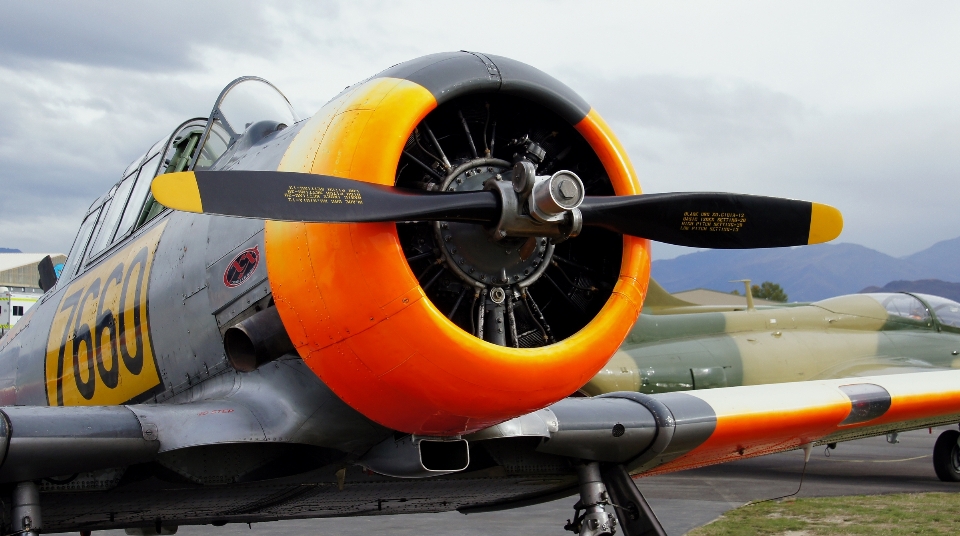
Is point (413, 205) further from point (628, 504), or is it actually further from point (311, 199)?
point (628, 504)

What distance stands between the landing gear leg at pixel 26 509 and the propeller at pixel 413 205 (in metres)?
1.59

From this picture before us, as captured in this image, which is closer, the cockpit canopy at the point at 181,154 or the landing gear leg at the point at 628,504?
the landing gear leg at the point at 628,504

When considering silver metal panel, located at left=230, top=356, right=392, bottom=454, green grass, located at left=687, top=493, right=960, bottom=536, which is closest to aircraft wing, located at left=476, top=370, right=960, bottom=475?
silver metal panel, located at left=230, top=356, right=392, bottom=454

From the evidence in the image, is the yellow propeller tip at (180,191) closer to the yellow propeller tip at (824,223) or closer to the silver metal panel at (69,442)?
the silver metal panel at (69,442)

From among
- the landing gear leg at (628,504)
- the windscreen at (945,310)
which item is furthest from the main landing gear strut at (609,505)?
the windscreen at (945,310)

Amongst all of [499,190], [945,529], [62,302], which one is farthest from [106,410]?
[945,529]

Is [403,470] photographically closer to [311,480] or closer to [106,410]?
[311,480]

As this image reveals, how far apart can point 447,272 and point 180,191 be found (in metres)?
1.01

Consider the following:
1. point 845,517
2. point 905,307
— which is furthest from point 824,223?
point 905,307

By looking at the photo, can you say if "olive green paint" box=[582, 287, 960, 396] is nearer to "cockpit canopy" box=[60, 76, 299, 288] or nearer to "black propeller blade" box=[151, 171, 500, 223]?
"cockpit canopy" box=[60, 76, 299, 288]

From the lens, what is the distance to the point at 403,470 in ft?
12.4

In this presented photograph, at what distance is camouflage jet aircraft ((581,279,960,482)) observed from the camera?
1449 cm

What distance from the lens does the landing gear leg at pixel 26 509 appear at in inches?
141

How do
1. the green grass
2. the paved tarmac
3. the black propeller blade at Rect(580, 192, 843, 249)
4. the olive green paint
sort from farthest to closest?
1. the olive green paint
2. the paved tarmac
3. the green grass
4. the black propeller blade at Rect(580, 192, 843, 249)
